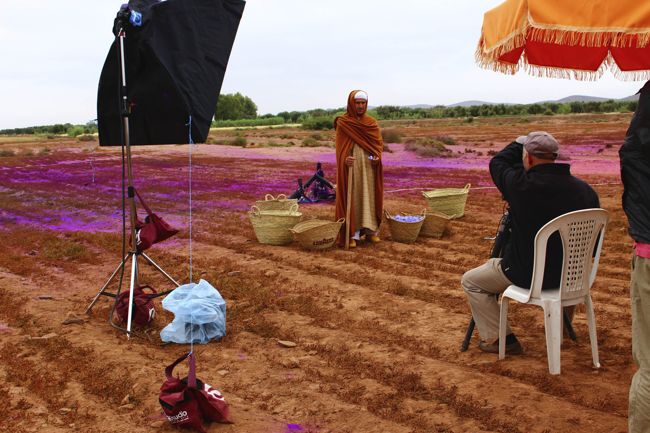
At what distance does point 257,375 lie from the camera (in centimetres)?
407

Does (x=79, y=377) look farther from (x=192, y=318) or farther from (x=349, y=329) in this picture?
(x=349, y=329)

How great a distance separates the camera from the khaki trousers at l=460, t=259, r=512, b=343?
404 centimetres

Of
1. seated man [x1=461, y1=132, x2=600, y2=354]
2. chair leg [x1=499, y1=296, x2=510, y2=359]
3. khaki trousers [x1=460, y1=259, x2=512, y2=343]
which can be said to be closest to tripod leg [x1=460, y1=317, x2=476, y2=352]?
khaki trousers [x1=460, y1=259, x2=512, y2=343]

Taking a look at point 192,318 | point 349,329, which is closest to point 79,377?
point 192,318

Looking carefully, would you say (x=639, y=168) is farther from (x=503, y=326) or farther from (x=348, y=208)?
(x=348, y=208)

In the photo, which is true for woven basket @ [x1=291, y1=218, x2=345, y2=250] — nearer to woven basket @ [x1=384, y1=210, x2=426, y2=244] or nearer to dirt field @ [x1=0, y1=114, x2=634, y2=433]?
dirt field @ [x1=0, y1=114, x2=634, y2=433]

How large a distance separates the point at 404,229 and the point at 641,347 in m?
5.19

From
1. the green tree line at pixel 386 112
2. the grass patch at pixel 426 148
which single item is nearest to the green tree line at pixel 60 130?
the green tree line at pixel 386 112

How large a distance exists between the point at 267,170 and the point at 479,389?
619 inches

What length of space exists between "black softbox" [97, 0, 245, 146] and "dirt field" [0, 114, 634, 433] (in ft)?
5.61

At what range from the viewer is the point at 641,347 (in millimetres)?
2684

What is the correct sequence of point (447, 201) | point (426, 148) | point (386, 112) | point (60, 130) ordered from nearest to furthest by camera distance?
point (447, 201)
point (426, 148)
point (60, 130)
point (386, 112)

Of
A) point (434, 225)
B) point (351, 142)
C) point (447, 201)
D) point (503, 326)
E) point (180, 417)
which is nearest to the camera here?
point (180, 417)

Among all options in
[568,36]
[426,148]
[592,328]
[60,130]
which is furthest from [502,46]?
[60,130]
